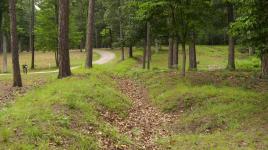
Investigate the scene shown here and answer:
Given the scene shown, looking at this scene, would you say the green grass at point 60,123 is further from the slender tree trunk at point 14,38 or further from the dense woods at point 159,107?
the slender tree trunk at point 14,38

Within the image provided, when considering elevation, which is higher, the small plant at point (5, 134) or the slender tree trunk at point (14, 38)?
the slender tree trunk at point (14, 38)

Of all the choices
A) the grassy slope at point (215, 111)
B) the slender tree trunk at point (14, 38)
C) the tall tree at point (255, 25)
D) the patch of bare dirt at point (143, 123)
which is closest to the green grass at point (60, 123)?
the patch of bare dirt at point (143, 123)

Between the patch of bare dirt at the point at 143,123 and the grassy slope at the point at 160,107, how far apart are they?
0.34m

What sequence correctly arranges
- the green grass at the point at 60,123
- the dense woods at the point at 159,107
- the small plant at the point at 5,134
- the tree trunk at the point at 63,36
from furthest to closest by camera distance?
the tree trunk at the point at 63,36 → the dense woods at the point at 159,107 → the green grass at the point at 60,123 → the small plant at the point at 5,134

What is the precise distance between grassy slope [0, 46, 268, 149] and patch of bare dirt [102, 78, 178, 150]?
13.6 inches

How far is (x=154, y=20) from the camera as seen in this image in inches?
979

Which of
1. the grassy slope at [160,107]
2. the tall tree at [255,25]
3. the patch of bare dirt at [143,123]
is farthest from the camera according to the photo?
the tall tree at [255,25]

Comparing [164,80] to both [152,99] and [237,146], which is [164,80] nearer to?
[152,99]

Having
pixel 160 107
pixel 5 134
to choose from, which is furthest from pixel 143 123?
pixel 5 134

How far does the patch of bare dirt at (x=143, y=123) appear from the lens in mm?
11578

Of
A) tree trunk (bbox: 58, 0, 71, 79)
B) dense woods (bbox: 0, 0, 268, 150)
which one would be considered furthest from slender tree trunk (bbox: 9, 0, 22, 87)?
tree trunk (bbox: 58, 0, 71, 79)

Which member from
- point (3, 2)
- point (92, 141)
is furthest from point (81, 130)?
point (3, 2)

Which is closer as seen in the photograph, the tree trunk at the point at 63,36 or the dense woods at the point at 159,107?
the dense woods at the point at 159,107


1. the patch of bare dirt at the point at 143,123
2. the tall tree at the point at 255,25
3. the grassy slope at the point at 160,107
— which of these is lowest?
the patch of bare dirt at the point at 143,123
